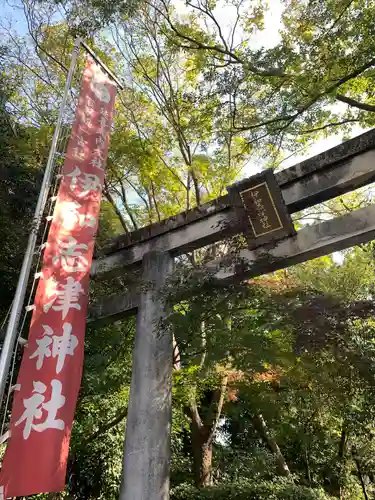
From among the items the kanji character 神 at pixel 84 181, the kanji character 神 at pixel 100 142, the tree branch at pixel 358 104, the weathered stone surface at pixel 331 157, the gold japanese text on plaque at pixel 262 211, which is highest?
the tree branch at pixel 358 104

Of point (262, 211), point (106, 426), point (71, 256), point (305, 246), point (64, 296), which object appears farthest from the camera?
point (106, 426)

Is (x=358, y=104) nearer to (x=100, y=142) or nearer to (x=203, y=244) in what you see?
(x=203, y=244)

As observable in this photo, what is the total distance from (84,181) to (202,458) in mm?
7117

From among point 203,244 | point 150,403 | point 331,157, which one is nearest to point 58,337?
point 150,403

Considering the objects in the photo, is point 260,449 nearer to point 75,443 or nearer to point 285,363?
point 75,443

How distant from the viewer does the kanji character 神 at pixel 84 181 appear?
5168mm

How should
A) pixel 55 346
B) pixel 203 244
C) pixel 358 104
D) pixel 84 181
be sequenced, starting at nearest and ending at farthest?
1. pixel 55 346
2. pixel 84 181
3. pixel 203 244
4. pixel 358 104

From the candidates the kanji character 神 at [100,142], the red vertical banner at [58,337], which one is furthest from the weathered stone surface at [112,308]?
the kanji character 神 at [100,142]

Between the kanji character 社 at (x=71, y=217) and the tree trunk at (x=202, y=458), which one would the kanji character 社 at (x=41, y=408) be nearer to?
the kanji character 社 at (x=71, y=217)

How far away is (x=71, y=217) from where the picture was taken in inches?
192

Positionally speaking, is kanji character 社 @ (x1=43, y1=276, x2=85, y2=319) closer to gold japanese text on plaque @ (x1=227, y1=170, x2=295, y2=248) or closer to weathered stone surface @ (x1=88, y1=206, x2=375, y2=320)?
weathered stone surface @ (x1=88, y1=206, x2=375, y2=320)

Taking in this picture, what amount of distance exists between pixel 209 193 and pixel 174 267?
14.2ft

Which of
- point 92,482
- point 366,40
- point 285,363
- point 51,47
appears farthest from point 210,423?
point 51,47

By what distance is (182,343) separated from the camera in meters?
5.25
